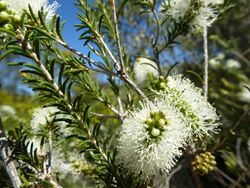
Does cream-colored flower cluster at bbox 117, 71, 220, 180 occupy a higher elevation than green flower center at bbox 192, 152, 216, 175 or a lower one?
higher

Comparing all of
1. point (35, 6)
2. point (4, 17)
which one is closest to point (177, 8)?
point (35, 6)

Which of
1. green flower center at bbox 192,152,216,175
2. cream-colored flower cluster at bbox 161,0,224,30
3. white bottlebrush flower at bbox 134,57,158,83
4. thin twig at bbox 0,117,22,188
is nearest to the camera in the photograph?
thin twig at bbox 0,117,22,188

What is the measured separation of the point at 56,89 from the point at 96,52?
0.33 meters

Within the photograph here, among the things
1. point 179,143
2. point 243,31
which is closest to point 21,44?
point 179,143

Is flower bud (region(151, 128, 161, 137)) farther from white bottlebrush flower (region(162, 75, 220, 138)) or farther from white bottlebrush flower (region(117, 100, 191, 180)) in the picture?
white bottlebrush flower (region(162, 75, 220, 138))

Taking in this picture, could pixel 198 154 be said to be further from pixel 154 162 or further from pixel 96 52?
pixel 96 52

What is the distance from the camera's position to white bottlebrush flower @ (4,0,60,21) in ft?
4.44

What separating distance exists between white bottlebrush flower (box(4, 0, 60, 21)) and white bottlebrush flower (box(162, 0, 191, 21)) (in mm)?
579

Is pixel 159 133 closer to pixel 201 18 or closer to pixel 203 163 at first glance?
pixel 203 163

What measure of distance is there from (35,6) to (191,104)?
72cm

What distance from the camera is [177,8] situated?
5.87 ft

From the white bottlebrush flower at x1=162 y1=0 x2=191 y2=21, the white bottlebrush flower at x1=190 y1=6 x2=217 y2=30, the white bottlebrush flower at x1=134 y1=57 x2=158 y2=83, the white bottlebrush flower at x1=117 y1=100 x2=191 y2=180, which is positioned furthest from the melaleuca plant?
the white bottlebrush flower at x1=134 y1=57 x2=158 y2=83

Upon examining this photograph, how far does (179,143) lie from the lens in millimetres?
1367

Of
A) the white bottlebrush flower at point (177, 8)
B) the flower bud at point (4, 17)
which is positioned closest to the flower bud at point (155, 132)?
the flower bud at point (4, 17)
